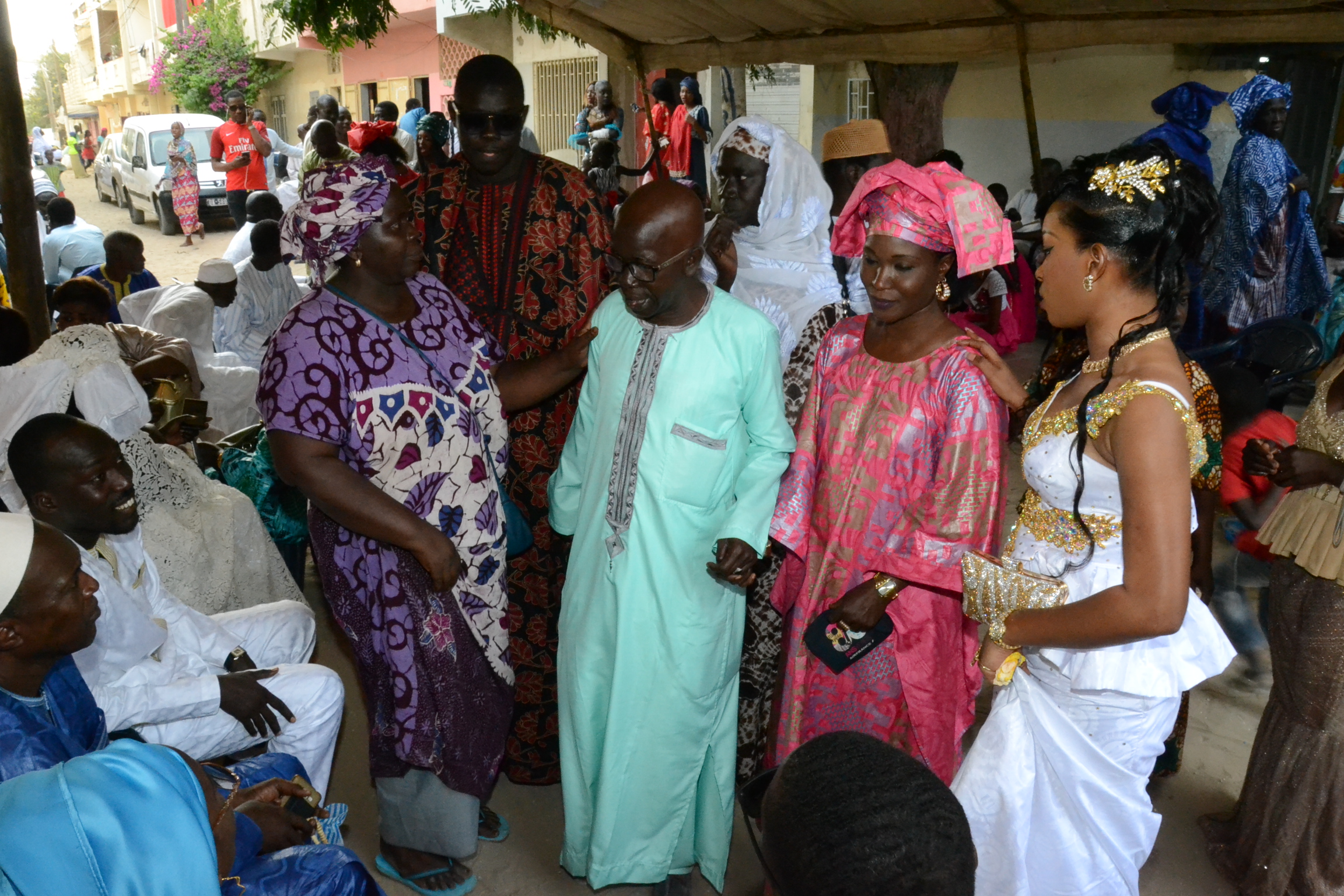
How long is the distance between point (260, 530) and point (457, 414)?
173 cm

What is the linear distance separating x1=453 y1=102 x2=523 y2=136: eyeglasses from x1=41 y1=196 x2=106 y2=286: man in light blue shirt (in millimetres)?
6184

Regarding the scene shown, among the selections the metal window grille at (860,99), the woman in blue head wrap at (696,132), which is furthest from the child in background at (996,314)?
the metal window grille at (860,99)

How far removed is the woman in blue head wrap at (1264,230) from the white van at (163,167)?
15.1 metres

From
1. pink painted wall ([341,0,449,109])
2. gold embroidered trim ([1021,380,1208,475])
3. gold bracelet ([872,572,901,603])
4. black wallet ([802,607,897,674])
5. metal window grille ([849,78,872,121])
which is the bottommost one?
black wallet ([802,607,897,674])

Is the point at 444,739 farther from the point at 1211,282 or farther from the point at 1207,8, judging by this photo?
the point at 1211,282

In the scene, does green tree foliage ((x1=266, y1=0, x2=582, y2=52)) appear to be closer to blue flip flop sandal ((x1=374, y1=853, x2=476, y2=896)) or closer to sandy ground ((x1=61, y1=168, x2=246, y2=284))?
blue flip flop sandal ((x1=374, y1=853, x2=476, y2=896))

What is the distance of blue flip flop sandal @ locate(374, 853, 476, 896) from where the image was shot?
290 centimetres

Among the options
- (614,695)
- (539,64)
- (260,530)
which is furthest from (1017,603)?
(539,64)

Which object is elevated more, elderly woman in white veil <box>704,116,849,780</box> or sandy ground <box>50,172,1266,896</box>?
elderly woman in white veil <box>704,116,849,780</box>

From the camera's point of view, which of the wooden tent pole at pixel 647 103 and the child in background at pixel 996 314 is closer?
the wooden tent pole at pixel 647 103

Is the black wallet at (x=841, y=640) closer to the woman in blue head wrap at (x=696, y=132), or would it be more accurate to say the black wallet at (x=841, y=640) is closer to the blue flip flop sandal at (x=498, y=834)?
the blue flip flop sandal at (x=498, y=834)

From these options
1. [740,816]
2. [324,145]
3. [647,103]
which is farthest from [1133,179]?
[324,145]

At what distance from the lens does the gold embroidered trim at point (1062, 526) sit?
2006 mm

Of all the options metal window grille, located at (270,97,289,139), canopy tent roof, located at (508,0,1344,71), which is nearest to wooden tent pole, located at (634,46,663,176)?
canopy tent roof, located at (508,0,1344,71)
